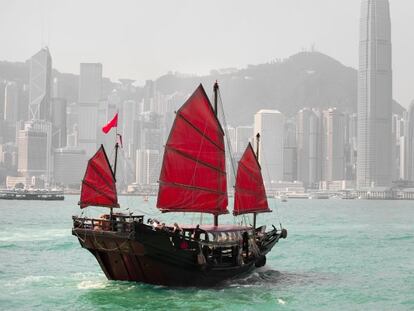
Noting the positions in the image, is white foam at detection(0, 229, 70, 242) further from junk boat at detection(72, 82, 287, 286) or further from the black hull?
the black hull

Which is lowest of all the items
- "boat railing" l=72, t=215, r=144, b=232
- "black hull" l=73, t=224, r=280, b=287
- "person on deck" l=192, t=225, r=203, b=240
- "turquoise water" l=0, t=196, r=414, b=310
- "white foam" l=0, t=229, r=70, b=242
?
"white foam" l=0, t=229, r=70, b=242

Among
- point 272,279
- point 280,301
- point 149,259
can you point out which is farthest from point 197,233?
point 272,279

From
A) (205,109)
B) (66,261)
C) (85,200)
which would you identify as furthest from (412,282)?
(66,261)

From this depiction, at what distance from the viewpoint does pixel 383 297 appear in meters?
34.4

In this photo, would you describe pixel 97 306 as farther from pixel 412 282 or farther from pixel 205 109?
pixel 412 282

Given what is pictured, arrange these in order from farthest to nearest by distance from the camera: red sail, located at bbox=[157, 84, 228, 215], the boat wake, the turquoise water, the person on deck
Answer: the boat wake < red sail, located at bbox=[157, 84, 228, 215] < the person on deck < the turquoise water

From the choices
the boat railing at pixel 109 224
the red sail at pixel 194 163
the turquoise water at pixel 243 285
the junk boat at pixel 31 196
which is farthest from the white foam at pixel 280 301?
the junk boat at pixel 31 196

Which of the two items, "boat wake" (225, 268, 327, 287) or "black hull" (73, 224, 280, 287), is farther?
"boat wake" (225, 268, 327, 287)

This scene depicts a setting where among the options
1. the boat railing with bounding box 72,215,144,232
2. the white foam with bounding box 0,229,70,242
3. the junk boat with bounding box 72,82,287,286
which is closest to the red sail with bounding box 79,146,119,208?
the junk boat with bounding box 72,82,287,286

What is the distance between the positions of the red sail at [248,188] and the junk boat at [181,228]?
10.4 feet

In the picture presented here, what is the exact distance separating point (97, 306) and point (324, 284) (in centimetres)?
1320

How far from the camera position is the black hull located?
31438 millimetres

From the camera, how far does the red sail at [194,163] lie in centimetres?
3434

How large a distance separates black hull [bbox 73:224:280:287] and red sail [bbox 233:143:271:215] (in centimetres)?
804
